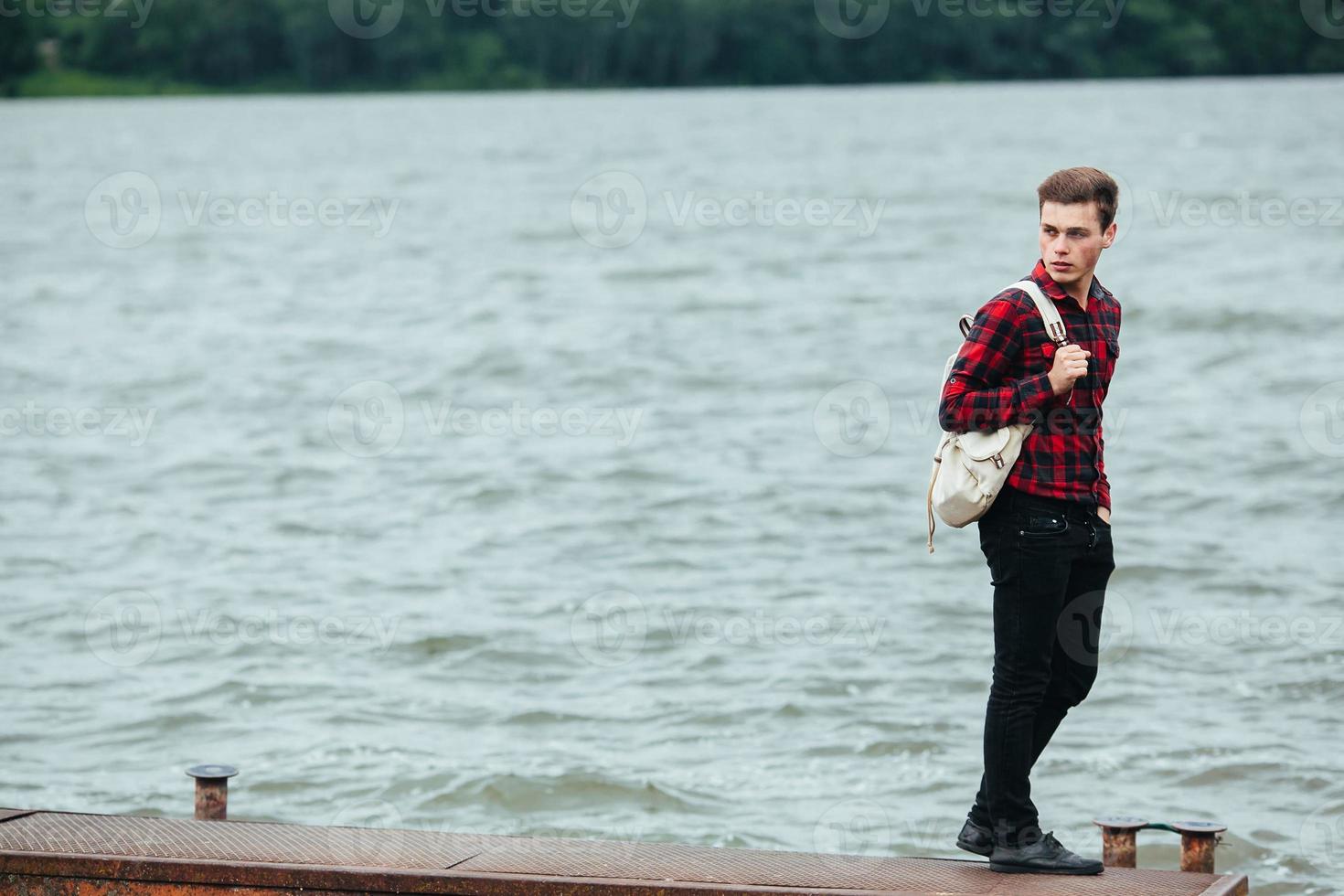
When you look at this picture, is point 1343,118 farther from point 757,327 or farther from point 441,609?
point 441,609

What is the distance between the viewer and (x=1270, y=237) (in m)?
34.2

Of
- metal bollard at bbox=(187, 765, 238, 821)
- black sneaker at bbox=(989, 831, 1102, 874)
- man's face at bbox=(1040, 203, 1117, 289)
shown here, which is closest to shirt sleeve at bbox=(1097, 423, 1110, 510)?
man's face at bbox=(1040, 203, 1117, 289)

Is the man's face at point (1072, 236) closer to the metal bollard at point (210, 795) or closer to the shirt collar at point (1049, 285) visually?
the shirt collar at point (1049, 285)

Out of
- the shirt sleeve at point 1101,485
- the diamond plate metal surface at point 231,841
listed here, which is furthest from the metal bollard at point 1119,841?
the diamond plate metal surface at point 231,841

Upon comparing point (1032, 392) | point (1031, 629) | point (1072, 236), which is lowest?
point (1031, 629)

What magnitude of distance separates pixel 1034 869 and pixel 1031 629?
2.14 ft

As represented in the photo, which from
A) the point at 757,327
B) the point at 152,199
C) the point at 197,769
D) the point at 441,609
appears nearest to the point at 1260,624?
the point at 441,609

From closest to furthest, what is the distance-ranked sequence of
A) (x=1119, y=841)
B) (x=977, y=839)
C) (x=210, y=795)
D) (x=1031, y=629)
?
(x=1031, y=629)
(x=977, y=839)
(x=1119, y=841)
(x=210, y=795)

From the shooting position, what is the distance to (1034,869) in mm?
4559

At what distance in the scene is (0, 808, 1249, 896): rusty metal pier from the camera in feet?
14.4

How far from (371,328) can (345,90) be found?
9453 centimetres

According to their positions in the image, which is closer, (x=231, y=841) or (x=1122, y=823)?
(x=231, y=841)

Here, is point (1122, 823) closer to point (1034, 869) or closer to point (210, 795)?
point (1034, 869)

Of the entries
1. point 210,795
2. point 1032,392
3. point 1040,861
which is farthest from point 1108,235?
point 210,795
